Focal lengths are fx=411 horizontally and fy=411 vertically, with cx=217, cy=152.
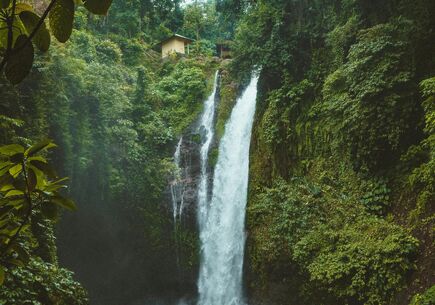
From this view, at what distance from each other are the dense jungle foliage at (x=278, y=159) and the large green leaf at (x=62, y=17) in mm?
4029

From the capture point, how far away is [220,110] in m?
16.3

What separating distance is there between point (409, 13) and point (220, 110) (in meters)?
8.84

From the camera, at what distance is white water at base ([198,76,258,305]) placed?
12.2 metres

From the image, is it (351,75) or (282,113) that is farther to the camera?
(282,113)

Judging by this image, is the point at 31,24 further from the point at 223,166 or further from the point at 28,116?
the point at 223,166

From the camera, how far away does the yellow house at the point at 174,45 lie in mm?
23141

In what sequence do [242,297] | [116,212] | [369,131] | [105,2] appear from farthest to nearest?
[116,212]
[242,297]
[369,131]
[105,2]

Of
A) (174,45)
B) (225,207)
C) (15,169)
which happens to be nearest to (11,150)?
(15,169)

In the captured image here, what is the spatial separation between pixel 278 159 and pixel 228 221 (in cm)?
266

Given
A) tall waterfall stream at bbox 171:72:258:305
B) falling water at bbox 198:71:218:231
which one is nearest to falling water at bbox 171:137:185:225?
tall waterfall stream at bbox 171:72:258:305

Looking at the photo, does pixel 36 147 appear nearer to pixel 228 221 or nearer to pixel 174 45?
pixel 228 221

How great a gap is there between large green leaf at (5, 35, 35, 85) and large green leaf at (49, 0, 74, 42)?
0.09m

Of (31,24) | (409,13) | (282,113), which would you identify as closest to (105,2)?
(31,24)

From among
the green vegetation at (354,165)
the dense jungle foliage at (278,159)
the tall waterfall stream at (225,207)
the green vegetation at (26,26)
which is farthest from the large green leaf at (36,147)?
the tall waterfall stream at (225,207)
